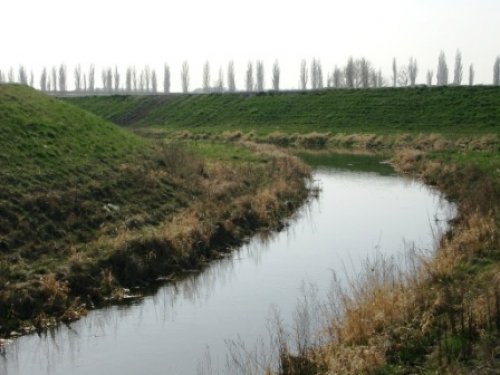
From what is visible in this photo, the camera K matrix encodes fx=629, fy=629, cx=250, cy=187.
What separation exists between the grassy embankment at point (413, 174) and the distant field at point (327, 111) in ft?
0.49

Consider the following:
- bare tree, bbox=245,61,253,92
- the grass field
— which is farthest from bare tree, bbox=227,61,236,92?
the grass field

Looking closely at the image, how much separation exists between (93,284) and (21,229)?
3353 mm

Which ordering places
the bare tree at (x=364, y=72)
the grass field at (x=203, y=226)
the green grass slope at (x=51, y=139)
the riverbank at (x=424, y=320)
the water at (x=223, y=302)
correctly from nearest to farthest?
the riverbank at (x=424, y=320) → the grass field at (x=203, y=226) → the water at (x=223, y=302) → the green grass slope at (x=51, y=139) → the bare tree at (x=364, y=72)

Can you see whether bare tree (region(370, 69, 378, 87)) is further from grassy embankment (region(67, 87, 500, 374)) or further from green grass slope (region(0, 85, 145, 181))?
green grass slope (region(0, 85, 145, 181))

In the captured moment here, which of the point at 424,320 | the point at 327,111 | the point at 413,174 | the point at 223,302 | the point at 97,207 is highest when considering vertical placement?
the point at 327,111

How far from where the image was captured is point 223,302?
16734 millimetres

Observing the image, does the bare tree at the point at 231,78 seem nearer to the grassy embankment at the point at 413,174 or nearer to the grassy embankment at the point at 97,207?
the grassy embankment at the point at 413,174

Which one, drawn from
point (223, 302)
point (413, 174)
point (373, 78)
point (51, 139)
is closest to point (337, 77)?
point (373, 78)

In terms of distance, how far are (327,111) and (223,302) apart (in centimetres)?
6128

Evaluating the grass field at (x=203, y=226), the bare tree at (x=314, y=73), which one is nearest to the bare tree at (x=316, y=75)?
A: the bare tree at (x=314, y=73)

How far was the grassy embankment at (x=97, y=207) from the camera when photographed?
54.2 feet

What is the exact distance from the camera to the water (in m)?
13.1

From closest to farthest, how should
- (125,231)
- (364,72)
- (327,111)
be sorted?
(125,231) < (327,111) < (364,72)

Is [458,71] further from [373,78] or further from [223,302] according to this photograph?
[223,302]
